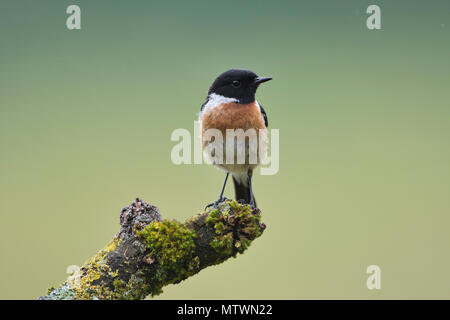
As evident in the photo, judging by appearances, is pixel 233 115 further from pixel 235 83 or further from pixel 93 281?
pixel 93 281

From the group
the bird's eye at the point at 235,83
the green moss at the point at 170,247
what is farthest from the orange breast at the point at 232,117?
the green moss at the point at 170,247

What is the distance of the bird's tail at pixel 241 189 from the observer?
5.76 meters

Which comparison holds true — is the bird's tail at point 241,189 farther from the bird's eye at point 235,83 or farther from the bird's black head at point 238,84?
the bird's eye at point 235,83

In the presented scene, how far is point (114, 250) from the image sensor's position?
304cm

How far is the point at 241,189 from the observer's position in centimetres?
581

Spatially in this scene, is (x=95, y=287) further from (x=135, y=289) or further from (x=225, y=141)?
(x=225, y=141)

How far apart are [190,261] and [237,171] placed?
2.51 meters

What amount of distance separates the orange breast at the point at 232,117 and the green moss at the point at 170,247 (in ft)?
7.18

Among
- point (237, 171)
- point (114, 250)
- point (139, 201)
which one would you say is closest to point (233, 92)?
point (237, 171)

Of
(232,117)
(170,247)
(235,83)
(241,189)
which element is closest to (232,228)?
(170,247)

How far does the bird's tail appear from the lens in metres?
5.76

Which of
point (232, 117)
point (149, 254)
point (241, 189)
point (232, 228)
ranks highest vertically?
point (232, 117)

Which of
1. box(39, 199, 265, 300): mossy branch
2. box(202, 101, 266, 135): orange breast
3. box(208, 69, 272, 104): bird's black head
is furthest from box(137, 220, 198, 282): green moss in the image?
box(208, 69, 272, 104): bird's black head

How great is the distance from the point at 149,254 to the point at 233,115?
240 centimetres
